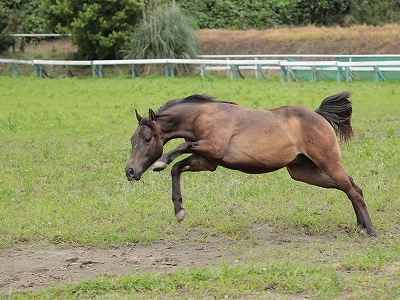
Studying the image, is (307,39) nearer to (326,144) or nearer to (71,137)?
(71,137)

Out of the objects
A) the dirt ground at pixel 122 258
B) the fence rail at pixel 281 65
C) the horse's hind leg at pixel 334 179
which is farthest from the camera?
the fence rail at pixel 281 65

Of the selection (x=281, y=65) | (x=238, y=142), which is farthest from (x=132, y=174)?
(x=281, y=65)

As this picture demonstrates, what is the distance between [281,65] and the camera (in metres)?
30.4

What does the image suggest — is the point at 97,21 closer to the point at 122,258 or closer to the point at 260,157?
the point at 260,157

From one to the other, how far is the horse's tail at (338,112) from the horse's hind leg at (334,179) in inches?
26.2

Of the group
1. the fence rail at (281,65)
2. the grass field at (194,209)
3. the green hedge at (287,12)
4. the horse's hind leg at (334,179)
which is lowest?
the fence rail at (281,65)

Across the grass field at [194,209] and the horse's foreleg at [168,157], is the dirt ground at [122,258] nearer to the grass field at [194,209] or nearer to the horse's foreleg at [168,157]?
the grass field at [194,209]

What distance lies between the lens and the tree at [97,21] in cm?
3503

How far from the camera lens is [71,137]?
16984mm

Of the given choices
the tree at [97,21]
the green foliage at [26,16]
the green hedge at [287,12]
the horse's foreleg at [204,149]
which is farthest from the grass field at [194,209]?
the green hedge at [287,12]

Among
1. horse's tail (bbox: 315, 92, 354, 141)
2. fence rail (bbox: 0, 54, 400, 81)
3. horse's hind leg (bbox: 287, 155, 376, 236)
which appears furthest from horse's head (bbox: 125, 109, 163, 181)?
fence rail (bbox: 0, 54, 400, 81)

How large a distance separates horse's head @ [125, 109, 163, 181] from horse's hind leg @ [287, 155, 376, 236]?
1787 millimetres

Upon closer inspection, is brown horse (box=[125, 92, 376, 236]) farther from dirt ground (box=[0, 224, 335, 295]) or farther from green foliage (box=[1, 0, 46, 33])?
green foliage (box=[1, 0, 46, 33])

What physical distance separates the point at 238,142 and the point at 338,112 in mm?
1713
